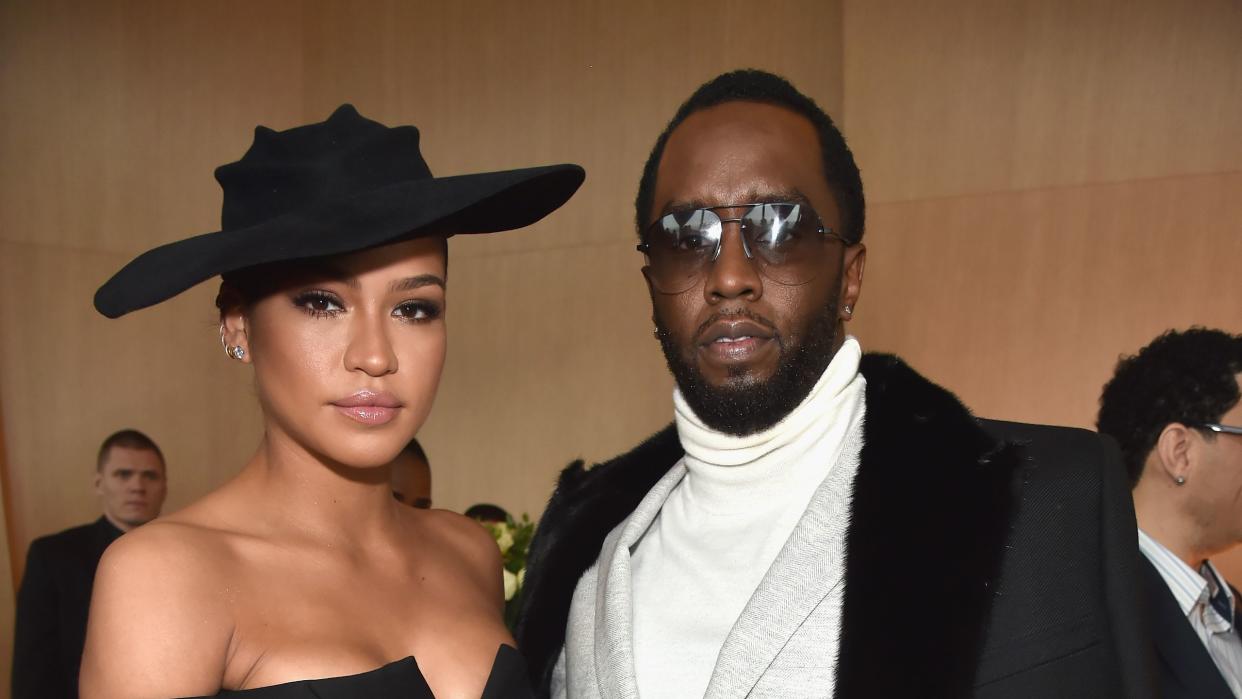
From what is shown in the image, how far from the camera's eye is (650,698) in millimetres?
1841

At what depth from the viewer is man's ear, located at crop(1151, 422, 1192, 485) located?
293 centimetres

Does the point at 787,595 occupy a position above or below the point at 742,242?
below

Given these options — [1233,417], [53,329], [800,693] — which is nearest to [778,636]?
[800,693]

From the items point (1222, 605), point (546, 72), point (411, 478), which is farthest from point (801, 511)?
point (546, 72)

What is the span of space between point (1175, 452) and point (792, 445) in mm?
1547

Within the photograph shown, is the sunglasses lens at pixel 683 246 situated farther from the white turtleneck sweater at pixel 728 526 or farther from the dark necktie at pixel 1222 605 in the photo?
the dark necktie at pixel 1222 605

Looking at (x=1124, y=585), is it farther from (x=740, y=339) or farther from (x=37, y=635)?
A: (x=37, y=635)

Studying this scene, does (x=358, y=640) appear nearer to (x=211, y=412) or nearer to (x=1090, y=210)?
(x=1090, y=210)

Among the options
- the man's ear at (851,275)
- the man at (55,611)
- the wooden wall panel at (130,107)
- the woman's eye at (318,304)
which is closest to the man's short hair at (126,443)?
the man at (55,611)

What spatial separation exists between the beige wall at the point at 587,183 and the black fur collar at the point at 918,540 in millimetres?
4036

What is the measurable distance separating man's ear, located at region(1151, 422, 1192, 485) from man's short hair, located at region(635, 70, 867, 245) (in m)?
1.37

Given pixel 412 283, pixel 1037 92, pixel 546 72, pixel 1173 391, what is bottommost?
pixel 1173 391

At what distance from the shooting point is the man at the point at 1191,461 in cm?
281

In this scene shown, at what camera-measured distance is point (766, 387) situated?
190cm
